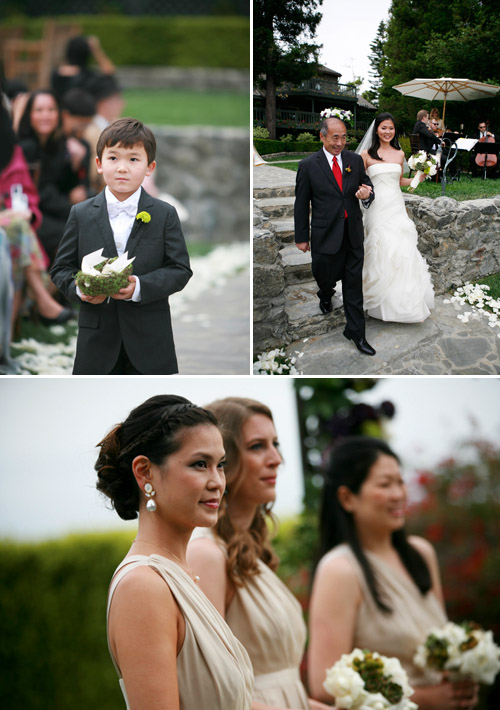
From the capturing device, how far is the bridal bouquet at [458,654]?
11.8 ft

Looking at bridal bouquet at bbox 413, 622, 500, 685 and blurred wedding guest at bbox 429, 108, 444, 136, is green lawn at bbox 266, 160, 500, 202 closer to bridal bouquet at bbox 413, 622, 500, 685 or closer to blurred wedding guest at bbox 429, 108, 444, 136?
blurred wedding guest at bbox 429, 108, 444, 136

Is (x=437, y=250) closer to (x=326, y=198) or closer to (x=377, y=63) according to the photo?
(x=326, y=198)

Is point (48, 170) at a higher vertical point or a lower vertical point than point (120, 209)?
higher

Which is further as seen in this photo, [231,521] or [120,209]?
[120,209]

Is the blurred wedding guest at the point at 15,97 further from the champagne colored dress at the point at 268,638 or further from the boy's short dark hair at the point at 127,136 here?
the champagne colored dress at the point at 268,638

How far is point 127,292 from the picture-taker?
3.47 meters

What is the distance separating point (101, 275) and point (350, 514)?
181 cm

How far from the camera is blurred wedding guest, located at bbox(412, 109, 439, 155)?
14.5ft

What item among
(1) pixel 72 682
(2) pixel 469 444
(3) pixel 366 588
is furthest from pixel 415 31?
(1) pixel 72 682

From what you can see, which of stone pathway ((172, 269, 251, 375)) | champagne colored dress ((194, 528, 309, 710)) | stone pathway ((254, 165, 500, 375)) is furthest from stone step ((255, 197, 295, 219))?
champagne colored dress ((194, 528, 309, 710))

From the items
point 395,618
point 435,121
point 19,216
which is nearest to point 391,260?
point 435,121

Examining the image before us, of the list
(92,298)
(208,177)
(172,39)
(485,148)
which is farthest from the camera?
(172,39)

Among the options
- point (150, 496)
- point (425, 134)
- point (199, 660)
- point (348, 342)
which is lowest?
point (199, 660)

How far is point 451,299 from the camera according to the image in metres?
4.71
